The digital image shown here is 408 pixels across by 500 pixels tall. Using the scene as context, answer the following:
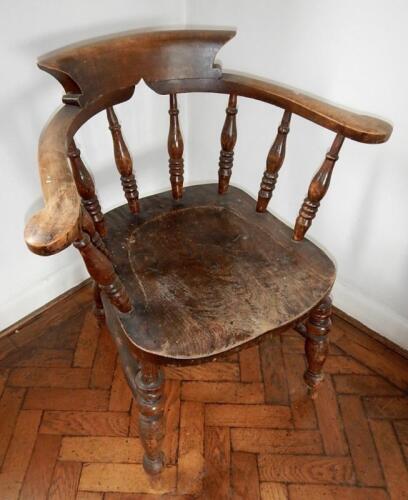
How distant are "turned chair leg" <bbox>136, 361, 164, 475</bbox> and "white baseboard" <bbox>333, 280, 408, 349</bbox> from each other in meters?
0.76

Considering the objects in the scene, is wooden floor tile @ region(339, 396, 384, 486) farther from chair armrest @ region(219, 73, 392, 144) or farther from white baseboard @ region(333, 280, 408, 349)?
chair armrest @ region(219, 73, 392, 144)

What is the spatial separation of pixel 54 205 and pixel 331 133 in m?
0.85

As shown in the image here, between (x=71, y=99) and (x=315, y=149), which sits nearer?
(x=71, y=99)

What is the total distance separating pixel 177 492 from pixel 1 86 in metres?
1.06

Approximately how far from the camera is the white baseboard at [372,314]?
134cm

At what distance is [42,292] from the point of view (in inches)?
56.5

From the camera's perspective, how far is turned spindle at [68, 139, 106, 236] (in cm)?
89

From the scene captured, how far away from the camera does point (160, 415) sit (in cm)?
93

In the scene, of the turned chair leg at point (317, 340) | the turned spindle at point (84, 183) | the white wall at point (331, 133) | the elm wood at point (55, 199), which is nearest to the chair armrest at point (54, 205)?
the elm wood at point (55, 199)

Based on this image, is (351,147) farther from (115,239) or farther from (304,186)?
(115,239)

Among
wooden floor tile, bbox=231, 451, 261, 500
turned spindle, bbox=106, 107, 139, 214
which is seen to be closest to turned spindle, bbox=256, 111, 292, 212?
turned spindle, bbox=106, 107, 139, 214

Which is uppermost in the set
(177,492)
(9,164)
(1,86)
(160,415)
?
(1,86)

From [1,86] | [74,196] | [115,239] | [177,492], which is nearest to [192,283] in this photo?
[115,239]

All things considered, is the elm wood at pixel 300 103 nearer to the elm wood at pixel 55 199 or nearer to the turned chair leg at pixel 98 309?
the elm wood at pixel 55 199
